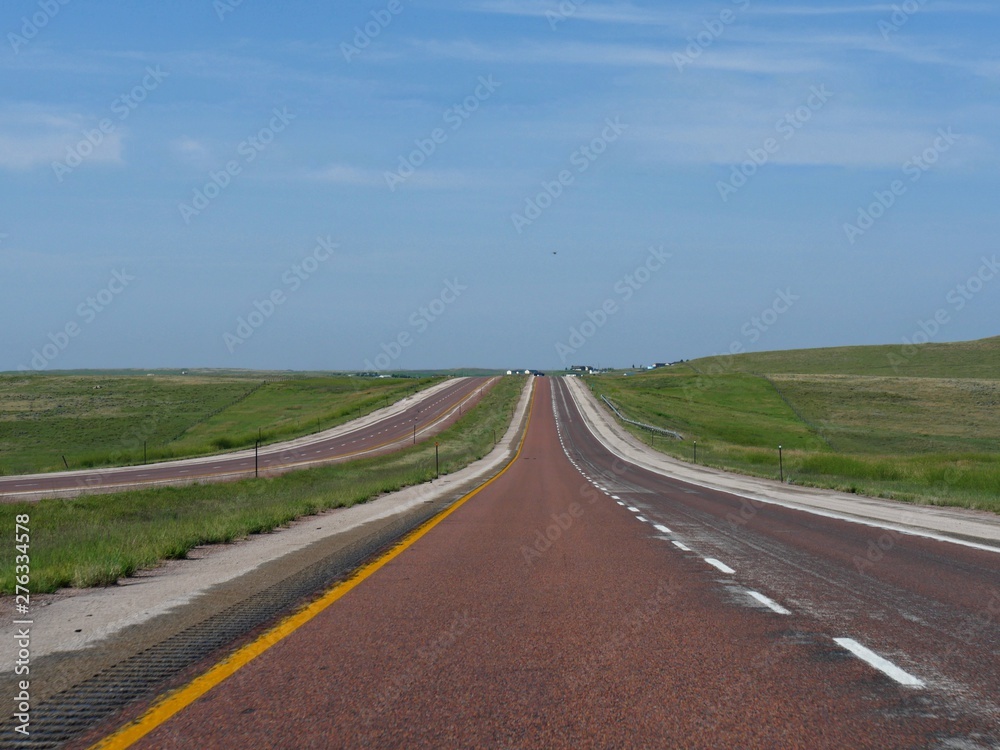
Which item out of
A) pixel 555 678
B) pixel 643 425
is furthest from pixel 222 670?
pixel 643 425

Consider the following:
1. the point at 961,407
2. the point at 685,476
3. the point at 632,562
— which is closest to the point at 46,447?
the point at 685,476

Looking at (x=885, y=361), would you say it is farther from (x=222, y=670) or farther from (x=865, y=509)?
(x=222, y=670)

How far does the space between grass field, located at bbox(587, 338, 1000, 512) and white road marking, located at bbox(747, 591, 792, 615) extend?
1361 cm

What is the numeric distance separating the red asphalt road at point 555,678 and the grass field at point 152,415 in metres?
52.2

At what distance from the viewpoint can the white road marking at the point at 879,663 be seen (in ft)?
18.1

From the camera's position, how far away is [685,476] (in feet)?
124

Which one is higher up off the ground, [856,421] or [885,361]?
[885,361]

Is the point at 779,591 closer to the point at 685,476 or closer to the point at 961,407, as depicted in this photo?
the point at 685,476

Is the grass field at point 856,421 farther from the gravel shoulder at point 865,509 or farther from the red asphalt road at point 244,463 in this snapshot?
the red asphalt road at point 244,463

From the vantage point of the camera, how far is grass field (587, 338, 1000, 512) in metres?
37.0

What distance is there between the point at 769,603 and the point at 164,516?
1870 cm

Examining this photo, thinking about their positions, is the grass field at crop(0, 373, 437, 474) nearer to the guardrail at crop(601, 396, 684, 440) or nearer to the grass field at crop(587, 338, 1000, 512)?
the guardrail at crop(601, 396, 684, 440)

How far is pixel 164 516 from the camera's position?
75.8ft

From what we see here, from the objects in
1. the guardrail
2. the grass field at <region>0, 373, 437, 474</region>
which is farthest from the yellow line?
the guardrail
